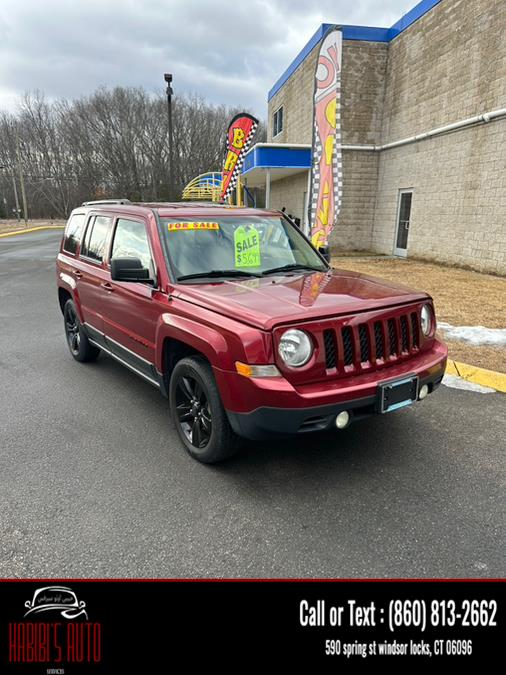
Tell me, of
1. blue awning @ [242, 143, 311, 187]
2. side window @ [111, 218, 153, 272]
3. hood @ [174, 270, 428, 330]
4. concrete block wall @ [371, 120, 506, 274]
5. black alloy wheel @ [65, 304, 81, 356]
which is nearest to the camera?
hood @ [174, 270, 428, 330]

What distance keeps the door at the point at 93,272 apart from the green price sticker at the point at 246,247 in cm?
147

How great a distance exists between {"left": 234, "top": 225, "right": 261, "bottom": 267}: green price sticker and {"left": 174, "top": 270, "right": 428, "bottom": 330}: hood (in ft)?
0.83

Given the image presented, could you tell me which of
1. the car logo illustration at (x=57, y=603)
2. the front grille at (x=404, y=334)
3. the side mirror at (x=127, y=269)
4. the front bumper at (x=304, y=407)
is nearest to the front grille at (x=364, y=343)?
the front bumper at (x=304, y=407)

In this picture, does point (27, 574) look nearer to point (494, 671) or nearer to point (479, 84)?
point (494, 671)

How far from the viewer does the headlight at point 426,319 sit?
338 cm

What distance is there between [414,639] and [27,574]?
1.89 metres

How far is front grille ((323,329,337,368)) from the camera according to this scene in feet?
9.12

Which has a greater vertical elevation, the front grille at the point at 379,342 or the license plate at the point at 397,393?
the front grille at the point at 379,342

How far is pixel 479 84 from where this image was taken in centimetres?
1115

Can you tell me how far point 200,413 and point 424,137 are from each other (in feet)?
43.4

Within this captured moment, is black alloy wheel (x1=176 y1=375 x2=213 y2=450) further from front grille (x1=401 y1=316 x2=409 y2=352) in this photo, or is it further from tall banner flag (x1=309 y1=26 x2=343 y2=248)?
tall banner flag (x1=309 y1=26 x2=343 y2=248)

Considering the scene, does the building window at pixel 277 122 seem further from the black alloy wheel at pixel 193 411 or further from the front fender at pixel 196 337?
the black alloy wheel at pixel 193 411

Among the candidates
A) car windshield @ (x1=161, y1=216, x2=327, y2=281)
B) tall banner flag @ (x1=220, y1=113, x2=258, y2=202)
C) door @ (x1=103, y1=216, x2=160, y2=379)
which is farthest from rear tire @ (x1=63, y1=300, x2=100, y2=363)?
tall banner flag @ (x1=220, y1=113, x2=258, y2=202)

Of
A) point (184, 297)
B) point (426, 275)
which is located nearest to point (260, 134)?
point (426, 275)
